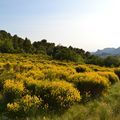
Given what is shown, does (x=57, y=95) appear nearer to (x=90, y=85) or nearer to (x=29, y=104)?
(x=29, y=104)

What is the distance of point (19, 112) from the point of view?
9156 millimetres

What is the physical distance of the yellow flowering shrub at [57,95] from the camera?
10.1 m

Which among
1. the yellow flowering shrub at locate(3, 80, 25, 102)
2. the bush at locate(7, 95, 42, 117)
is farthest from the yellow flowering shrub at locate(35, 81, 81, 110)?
the bush at locate(7, 95, 42, 117)

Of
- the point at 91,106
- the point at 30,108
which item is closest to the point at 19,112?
the point at 30,108

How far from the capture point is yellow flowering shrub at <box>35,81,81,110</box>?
10126 millimetres

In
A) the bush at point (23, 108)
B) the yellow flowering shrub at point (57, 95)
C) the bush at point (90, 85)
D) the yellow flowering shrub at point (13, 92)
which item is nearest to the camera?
the bush at point (23, 108)

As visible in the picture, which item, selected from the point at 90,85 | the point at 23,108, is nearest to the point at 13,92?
the point at 23,108

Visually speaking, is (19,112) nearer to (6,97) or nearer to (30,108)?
(30,108)

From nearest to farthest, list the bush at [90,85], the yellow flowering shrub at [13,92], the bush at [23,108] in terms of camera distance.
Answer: the bush at [23,108]
the yellow flowering shrub at [13,92]
the bush at [90,85]

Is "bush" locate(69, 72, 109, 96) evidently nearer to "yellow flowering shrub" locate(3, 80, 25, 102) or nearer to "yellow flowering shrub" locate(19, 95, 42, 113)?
"yellow flowering shrub" locate(3, 80, 25, 102)

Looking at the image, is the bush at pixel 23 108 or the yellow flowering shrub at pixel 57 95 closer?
the bush at pixel 23 108

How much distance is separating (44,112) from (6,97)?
1.80 m

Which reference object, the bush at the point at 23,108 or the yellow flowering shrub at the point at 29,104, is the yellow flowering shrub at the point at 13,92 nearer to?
the yellow flowering shrub at the point at 29,104

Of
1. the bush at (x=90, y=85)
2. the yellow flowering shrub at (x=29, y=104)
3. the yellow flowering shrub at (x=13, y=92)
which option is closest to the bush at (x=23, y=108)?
the yellow flowering shrub at (x=29, y=104)
